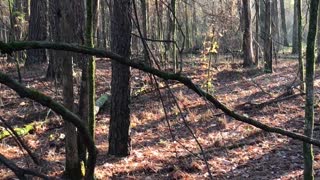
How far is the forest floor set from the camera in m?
7.16

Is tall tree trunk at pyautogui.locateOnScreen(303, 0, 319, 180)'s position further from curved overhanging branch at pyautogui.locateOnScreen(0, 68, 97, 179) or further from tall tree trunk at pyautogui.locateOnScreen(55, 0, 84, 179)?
curved overhanging branch at pyautogui.locateOnScreen(0, 68, 97, 179)

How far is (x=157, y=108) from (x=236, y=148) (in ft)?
11.1

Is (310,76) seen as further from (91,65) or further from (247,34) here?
(247,34)

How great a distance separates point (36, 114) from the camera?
10.0 m

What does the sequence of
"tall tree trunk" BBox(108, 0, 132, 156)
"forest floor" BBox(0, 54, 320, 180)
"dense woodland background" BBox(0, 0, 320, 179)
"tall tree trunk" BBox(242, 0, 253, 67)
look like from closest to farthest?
"dense woodland background" BBox(0, 0, 320, 179), "forest floor" BBox(0, 54, 320, 180), "tall tree trunk" BBox(108, 0, 132, 156), "tall tree trunk" BBox(242, 0, 253, 67)

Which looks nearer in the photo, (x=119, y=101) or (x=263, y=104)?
(x=119, y=101)

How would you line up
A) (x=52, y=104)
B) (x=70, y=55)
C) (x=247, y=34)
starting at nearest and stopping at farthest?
(x=52, y=104)
(x=70, y=55)
(x=247, y=34)

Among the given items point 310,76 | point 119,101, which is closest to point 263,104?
point 119,101

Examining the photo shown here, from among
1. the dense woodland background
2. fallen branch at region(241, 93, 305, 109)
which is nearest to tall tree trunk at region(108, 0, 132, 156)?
the dense woodland background

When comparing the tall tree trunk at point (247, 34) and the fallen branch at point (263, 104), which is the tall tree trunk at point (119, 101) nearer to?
the fallen branch at point (263, 104)

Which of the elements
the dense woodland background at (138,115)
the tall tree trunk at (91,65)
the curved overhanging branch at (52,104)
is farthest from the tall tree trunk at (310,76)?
the curved overhanging branch at (52,104)

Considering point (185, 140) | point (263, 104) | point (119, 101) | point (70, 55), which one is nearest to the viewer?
point (70, 55)

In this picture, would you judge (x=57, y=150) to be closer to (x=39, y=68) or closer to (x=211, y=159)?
(x=211, y=159)

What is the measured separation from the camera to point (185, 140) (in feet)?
29.8
